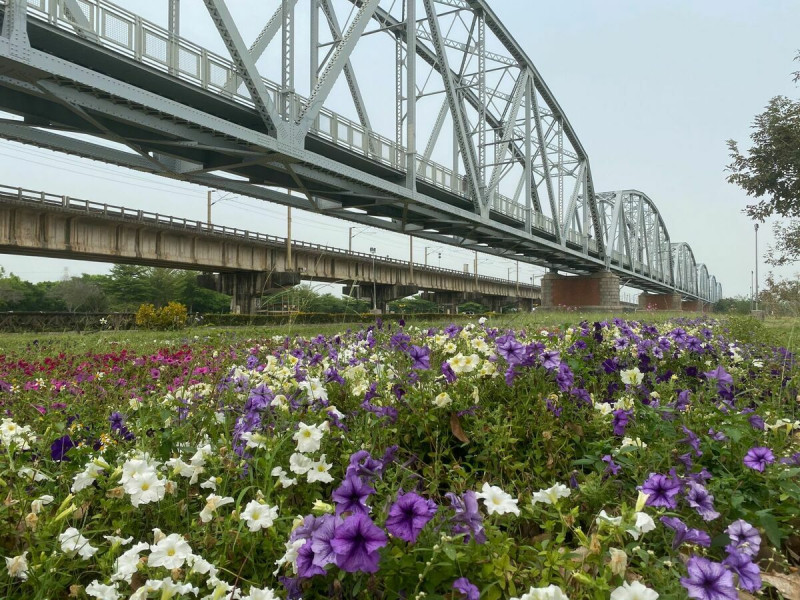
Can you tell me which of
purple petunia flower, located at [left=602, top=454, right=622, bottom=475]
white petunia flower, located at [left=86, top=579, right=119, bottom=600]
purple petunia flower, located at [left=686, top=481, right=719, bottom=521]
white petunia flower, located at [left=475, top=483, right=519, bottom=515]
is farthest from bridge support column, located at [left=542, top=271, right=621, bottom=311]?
white petunia flower, located at [left=86, top=579, right=119, bottom=600]

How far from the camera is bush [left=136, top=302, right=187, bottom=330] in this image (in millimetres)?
18625

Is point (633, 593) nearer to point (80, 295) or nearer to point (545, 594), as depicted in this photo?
point (545, 594)

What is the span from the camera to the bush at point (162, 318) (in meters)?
18.6

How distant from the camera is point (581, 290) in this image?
4388 cm

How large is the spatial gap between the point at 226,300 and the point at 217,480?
242 ft

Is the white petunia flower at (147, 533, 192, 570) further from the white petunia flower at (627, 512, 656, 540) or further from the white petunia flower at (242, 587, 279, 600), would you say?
the white petunia flower at (627, 512, 656, 540)

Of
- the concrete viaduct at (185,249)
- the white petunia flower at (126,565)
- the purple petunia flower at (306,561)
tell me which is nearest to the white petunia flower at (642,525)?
the purple petunia flower at (306,561)

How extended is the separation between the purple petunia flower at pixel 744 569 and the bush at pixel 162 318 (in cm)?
1901

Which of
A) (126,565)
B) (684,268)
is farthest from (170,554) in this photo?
(684,268)

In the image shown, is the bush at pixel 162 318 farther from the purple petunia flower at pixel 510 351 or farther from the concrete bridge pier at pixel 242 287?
the purple petunia flower at pixel 510 351

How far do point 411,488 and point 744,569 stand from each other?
930 mm

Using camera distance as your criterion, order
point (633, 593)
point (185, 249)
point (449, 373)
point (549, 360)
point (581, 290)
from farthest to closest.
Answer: point (581, 290)
point (185, 249)
point (549, 360)
point (449, 373)
point (633, 593)

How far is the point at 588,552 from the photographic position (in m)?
1.30

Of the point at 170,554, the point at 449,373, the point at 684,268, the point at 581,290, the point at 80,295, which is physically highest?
the point at 684,268
